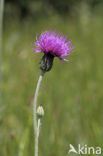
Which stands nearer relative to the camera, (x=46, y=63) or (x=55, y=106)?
(x=46, y=63)

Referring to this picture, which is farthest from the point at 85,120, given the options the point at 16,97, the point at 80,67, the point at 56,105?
the point at 80,67

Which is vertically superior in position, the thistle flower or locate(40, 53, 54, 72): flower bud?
the thistle flower

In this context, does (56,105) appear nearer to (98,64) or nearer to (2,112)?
(2,112)

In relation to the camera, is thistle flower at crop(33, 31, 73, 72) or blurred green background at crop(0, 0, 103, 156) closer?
thistle flower at crop(33, 31, 73, 72)

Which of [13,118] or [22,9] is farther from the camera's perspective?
[22,9]

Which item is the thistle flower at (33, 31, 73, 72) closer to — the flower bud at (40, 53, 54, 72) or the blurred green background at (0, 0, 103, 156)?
the flower bud at (40, 53, 54, 72)

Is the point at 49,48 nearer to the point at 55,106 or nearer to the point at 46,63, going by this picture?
the point at 46,63

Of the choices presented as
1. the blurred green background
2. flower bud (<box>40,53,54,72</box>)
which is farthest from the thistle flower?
the blurred green background

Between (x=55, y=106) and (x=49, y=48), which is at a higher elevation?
(x=55, y=106)

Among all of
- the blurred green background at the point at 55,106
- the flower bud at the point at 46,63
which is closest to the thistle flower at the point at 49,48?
the flower bud at the point at 46,63

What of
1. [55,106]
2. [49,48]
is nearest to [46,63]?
[49,48]

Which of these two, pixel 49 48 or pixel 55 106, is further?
pixel 55 106
